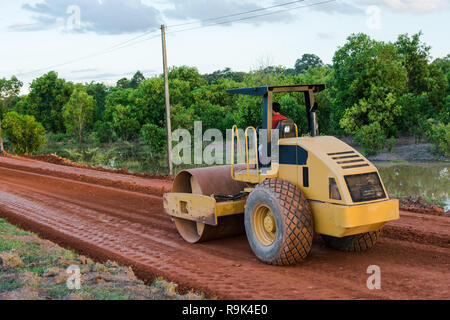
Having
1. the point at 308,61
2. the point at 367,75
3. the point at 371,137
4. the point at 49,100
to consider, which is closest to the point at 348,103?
the point at 367,75

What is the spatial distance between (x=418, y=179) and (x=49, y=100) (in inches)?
2408

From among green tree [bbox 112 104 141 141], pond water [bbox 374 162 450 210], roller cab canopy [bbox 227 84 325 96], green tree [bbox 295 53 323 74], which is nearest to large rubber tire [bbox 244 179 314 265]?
roller cab canopy [bbox 227 84 325 96]

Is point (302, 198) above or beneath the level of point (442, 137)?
beneath

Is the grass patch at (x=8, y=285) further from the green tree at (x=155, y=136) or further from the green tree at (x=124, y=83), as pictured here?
the green tree at (x=124, y=83)

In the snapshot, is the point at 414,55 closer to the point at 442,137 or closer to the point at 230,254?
the point at 442,137

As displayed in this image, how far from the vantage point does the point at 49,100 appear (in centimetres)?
7100

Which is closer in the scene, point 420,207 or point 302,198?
point 302,198

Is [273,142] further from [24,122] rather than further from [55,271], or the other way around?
[24,122]

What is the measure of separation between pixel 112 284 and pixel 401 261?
458 cm

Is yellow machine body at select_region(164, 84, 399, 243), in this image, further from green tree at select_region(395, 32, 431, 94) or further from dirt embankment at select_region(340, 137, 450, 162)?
green tree at select_region(395, 32, 431, 94)

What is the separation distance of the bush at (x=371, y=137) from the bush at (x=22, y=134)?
26.8 metres

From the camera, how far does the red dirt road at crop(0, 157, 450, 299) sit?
6293 millimetres

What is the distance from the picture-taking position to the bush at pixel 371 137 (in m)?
33.7
